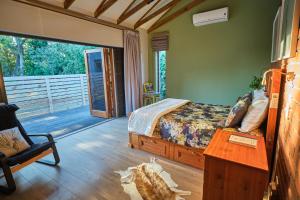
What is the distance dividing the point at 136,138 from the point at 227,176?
5.72ft

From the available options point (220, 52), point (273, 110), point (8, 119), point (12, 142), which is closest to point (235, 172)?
point (273, 110)

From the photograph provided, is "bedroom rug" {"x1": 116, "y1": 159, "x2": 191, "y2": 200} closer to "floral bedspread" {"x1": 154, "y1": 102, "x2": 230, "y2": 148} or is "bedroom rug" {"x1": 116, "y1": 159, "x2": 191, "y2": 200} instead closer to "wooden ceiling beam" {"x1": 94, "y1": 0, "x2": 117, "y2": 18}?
"floral bedspread" {"x1": 154, "y1": 102, "x2": 230, "y2": 148}

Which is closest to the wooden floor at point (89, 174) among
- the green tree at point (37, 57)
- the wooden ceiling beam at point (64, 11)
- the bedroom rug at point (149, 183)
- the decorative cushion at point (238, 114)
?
the bedroom rug at point (149, 183)

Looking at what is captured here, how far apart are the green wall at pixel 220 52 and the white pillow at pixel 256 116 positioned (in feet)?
7.42

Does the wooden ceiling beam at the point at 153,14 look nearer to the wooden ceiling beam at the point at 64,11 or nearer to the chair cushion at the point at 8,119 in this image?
the wooden ceiling beam at the point at 64,11

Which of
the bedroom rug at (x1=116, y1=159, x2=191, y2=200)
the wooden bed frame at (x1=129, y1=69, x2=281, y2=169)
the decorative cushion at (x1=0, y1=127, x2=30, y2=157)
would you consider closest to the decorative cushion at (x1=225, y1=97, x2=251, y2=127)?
the wooden bed frame at (x1=129, y1=69, x2=281, y2=169)

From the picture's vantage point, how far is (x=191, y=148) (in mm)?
2209

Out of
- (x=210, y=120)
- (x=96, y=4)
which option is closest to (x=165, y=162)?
(x=210, y=120)

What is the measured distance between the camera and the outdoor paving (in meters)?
3.76

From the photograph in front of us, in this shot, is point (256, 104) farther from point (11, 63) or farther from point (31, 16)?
point (11, 63)

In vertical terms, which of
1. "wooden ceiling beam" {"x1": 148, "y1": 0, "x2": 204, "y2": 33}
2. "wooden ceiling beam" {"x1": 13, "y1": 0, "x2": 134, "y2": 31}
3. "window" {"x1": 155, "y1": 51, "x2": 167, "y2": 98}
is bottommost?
"window" {"x1": 155, "y1": 51, "x2": 167, "y2": 98}

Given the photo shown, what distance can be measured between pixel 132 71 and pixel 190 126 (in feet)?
8.98

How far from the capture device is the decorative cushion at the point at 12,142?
6.73 ft

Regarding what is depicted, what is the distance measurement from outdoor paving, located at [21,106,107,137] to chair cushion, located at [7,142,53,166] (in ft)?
4.40
